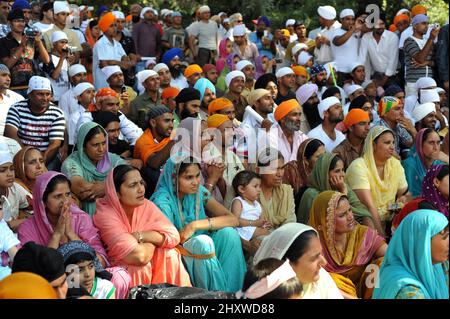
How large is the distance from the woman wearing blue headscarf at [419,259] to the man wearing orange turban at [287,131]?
3.05 meters

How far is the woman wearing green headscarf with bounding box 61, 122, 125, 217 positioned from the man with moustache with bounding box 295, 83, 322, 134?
2.86 metres

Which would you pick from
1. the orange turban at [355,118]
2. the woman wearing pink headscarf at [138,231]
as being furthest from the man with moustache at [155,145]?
the orange turban at [355,118]

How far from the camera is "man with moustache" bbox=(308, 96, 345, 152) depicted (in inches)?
303

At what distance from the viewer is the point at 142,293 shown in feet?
15.5

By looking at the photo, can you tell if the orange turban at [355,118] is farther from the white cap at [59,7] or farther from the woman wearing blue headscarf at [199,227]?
the white cap at [59,7]

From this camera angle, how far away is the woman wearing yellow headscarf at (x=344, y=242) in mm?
5480

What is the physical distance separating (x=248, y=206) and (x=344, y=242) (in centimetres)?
79

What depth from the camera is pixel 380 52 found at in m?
10.6

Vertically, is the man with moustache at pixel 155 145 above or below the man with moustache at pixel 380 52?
above

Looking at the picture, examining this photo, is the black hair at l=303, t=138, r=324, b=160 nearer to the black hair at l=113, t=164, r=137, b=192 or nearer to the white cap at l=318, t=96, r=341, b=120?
the white cap at l=318, t=96, r=341, b=120

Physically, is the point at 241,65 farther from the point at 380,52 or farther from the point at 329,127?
the point at 329,127

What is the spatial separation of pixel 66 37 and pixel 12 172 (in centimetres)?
393

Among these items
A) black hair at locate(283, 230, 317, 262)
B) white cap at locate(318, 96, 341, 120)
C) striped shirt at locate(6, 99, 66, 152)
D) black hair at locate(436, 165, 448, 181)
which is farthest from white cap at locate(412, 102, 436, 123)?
black hair at locate(283, 230, 317, 262)

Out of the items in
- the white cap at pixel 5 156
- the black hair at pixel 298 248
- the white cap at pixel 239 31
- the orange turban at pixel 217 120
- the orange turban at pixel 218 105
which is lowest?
the white cap at pixel 239 31
